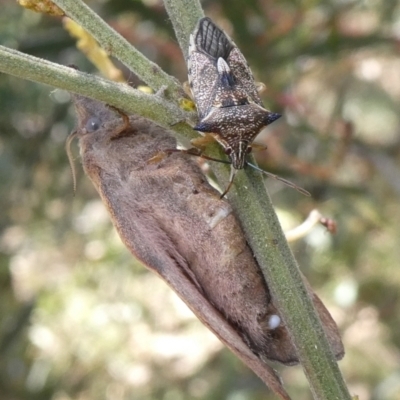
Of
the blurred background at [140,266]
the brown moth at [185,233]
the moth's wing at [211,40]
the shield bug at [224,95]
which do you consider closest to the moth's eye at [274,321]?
the brown moth at [185,233]

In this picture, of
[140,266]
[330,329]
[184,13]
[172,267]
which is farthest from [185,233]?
[140,266]

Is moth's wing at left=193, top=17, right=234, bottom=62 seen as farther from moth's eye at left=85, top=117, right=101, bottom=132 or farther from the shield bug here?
moth's eye at left=85, top=117, right=101, bottom=132

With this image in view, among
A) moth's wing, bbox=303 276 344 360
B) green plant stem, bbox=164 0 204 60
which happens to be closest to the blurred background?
moth's wing, bbox=303 276 344 360

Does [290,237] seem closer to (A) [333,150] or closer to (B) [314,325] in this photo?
(B) [314,325]

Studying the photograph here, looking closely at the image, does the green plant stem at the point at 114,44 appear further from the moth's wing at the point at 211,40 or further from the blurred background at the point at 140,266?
the blurred background at the point at 140,266

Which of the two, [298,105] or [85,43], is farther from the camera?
[298,105]

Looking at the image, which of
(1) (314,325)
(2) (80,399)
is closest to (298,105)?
(1) (314,325)
